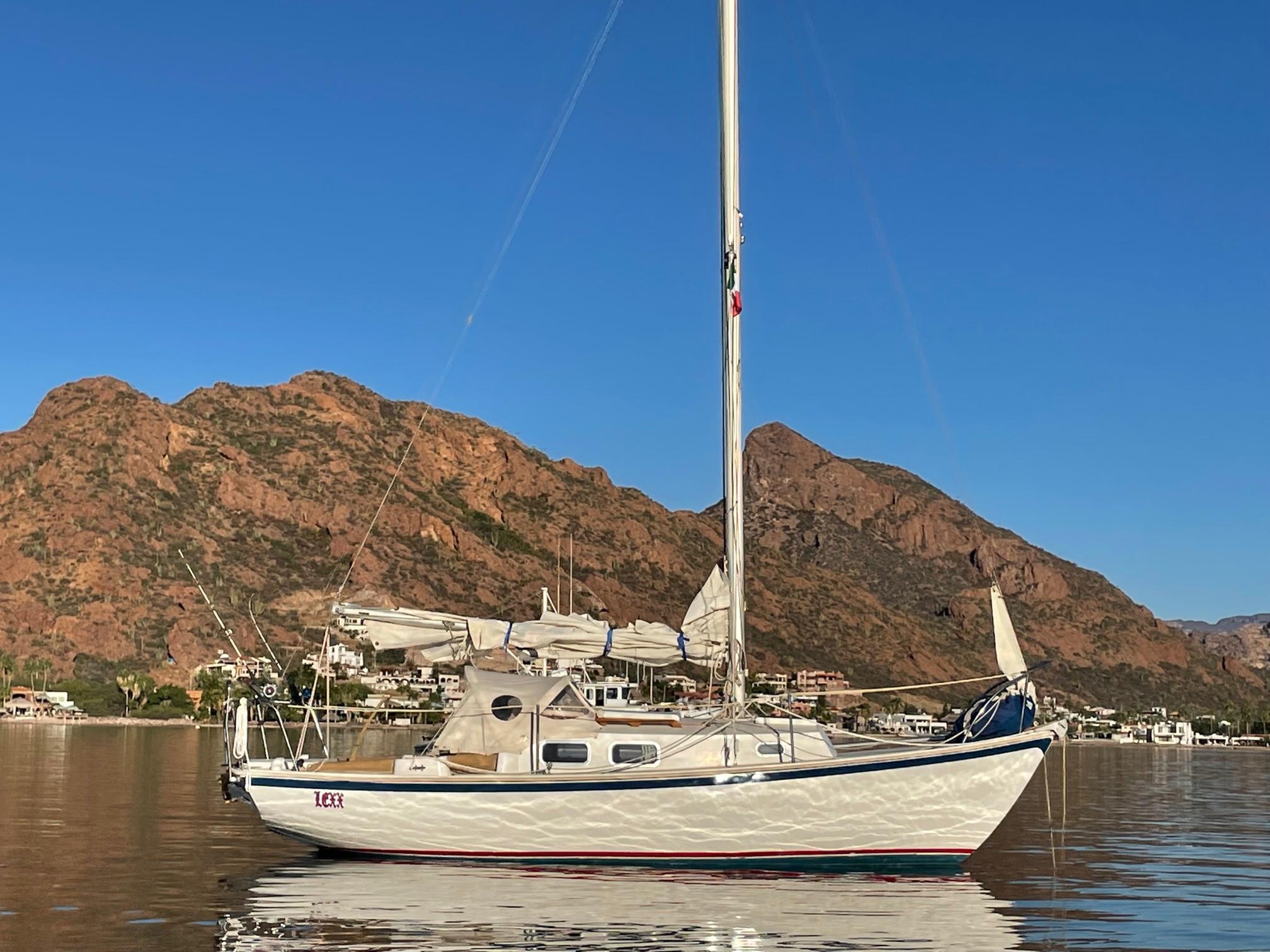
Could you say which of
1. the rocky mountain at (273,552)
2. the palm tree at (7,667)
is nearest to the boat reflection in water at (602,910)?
the rocky mountain at (273,552)

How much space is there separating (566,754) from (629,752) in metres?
0.92

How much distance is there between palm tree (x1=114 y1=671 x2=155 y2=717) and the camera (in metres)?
131

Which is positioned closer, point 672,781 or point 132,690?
point 672,781

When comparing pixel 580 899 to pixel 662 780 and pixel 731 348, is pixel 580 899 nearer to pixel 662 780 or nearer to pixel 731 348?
pixel 662 780

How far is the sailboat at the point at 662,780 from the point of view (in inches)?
763

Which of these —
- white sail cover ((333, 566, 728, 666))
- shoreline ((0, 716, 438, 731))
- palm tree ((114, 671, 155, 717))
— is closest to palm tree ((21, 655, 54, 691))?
palm tree ((114, 671, 155, 717))

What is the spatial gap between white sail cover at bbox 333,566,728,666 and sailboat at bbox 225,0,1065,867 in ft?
0.13

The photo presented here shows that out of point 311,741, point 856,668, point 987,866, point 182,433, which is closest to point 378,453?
point 182,433

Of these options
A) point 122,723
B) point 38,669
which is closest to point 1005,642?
point 122,723

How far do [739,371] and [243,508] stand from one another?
155635mm

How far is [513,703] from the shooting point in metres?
20.8

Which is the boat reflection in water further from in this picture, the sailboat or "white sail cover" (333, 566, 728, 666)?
"white sail cover" (333, 566, 728, 666)

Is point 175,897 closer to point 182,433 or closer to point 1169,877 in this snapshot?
point 1169,877

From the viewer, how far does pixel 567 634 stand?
21797 mm
